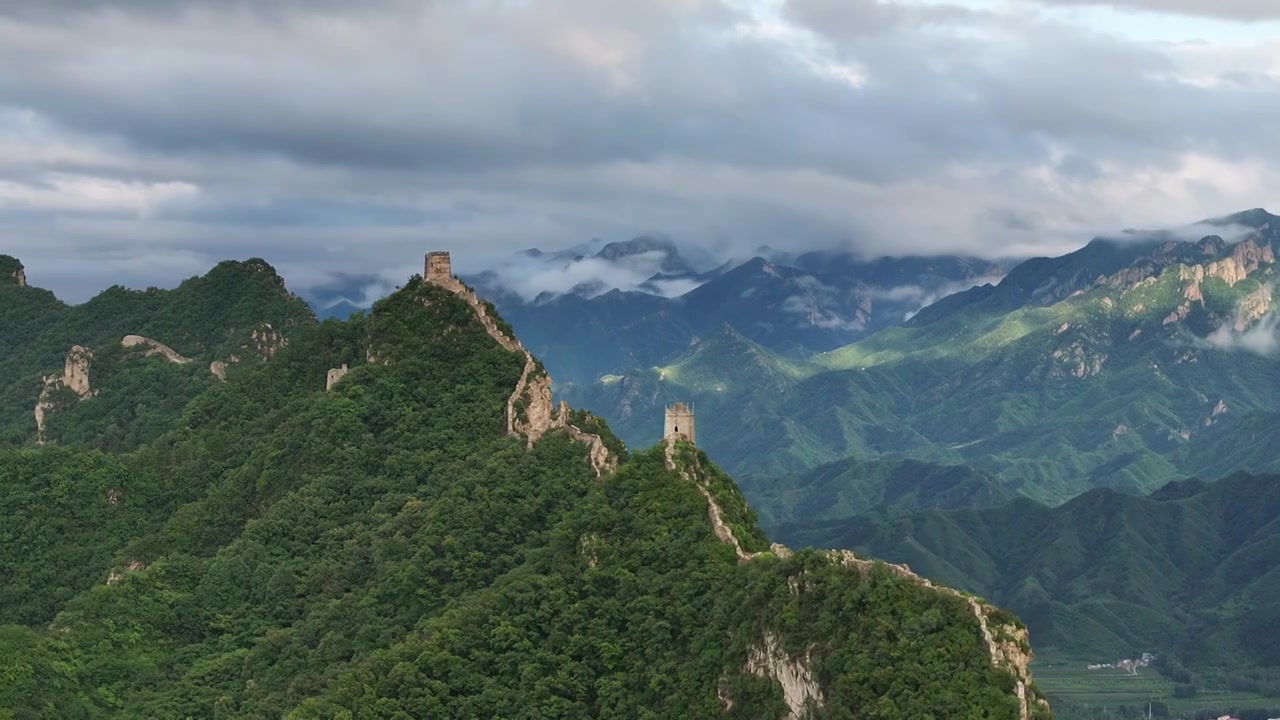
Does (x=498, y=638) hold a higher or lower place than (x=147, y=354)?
lower

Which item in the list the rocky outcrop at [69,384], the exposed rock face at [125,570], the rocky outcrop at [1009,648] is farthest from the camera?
the rocky outcrop at [69,384]

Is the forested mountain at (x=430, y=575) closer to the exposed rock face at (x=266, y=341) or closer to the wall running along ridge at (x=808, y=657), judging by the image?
the wall running along ridge at (x=808, y=657)

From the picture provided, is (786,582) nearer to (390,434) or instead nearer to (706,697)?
(706,697)

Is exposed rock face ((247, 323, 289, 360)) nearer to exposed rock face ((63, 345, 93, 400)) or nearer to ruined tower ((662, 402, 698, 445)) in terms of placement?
exposed rock face ((63, 345, 93, 400))

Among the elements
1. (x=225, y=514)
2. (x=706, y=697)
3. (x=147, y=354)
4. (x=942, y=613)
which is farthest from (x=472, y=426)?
(x=147, y=354)

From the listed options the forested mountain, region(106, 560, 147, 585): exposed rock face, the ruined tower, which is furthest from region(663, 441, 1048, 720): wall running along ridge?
region(106, 560, 147, 585): exposed rock face

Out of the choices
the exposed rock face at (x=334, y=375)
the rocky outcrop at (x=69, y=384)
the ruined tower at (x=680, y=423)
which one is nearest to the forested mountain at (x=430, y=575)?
the exposed rock face at (x=334, y=375)
